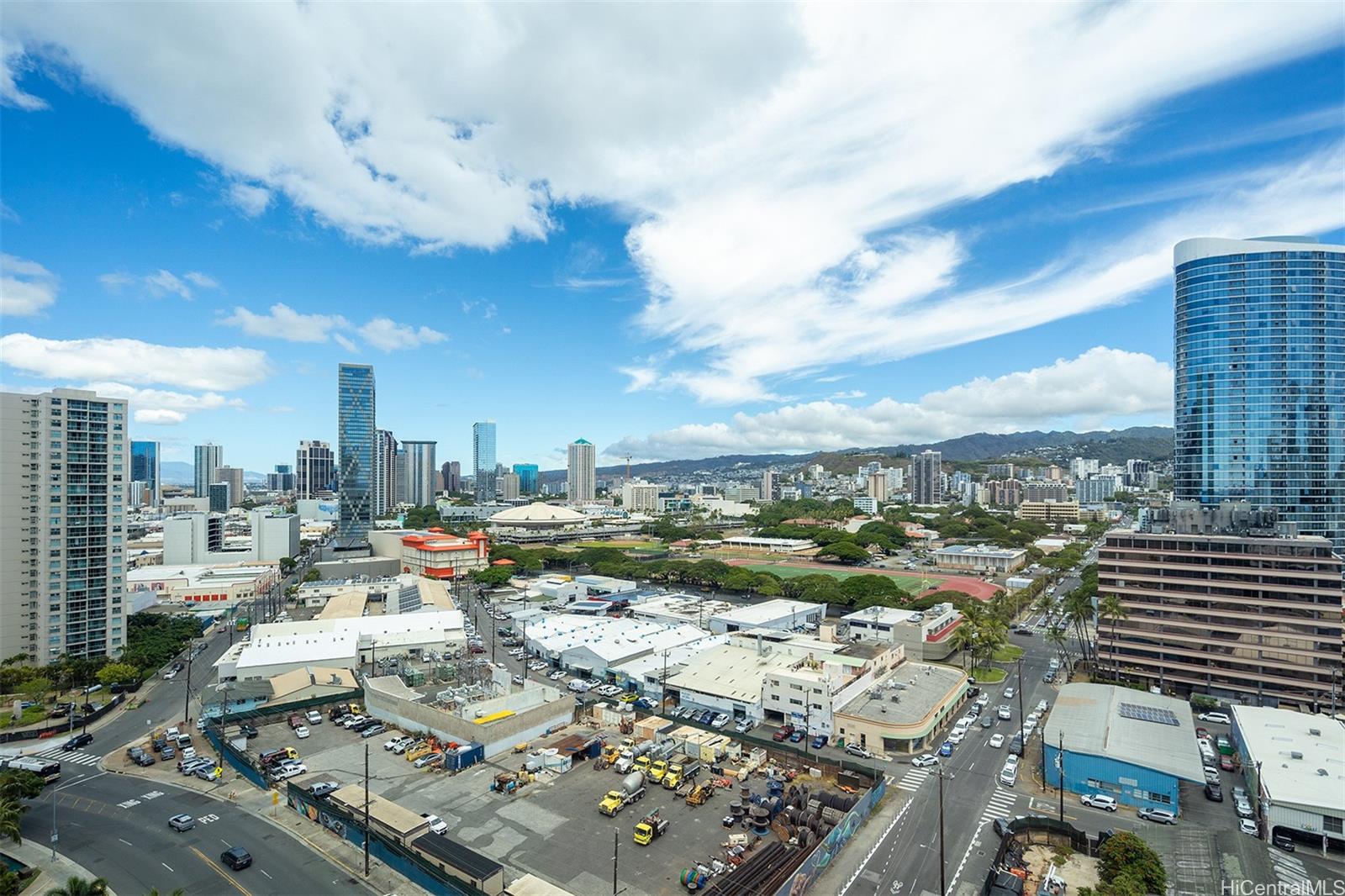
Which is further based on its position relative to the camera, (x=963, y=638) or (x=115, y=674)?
(x=963, y=638)

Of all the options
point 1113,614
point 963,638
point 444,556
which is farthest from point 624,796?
point 444,556

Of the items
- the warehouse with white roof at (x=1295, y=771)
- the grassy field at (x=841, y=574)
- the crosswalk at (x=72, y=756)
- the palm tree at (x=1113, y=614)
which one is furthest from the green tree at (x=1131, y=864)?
the grassy field at (x=841, y=574)

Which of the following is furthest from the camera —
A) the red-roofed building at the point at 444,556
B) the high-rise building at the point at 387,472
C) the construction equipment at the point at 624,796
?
the high-rise building at the point at 387,472

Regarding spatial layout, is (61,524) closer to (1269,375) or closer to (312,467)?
(1269,375)

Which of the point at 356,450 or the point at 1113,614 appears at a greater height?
the point at 356,450

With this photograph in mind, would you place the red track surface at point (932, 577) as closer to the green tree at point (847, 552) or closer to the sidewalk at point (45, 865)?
the green tree at point (847, 552)

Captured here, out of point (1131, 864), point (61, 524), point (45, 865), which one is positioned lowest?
point (45, 865)
